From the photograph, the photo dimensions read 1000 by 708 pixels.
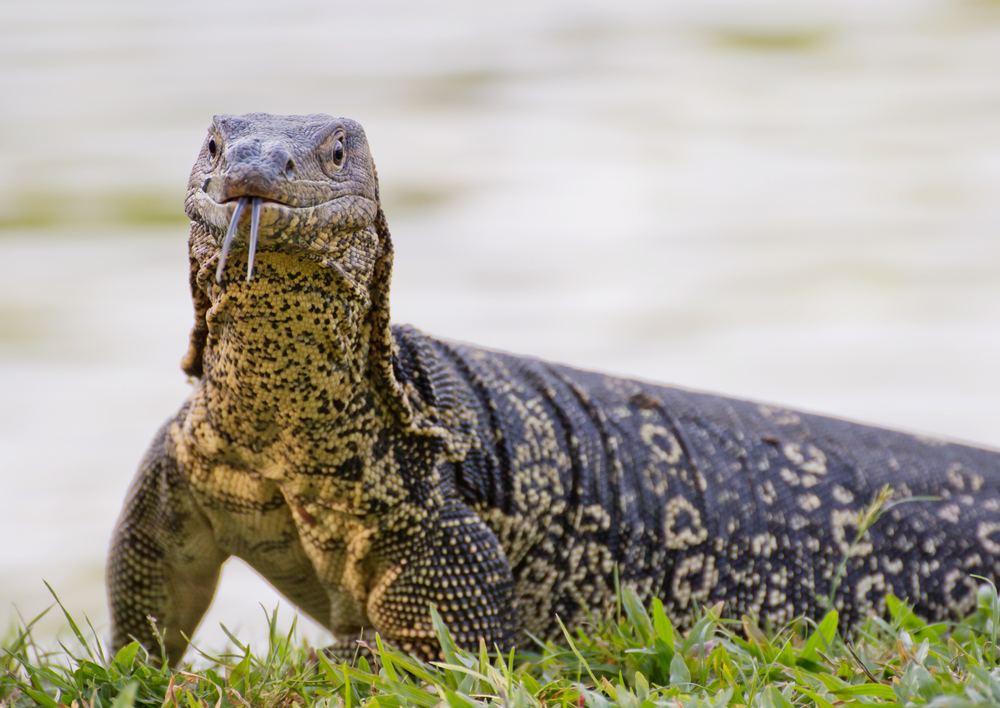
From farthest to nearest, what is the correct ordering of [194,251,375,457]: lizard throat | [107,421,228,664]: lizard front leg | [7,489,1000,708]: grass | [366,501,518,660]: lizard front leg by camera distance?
[107,421,228,664]: lizard front leg < [366,501,518,660]: lizard front leg < [194,251,375,457]: lizard throat < [7,489,1000,708]: grass

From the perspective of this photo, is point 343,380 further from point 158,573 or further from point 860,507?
point 860,507

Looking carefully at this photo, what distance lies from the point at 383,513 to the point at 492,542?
412 millimetres

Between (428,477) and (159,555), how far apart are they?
3.98 ft

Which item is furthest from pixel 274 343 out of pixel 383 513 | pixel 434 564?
pixel 434 564

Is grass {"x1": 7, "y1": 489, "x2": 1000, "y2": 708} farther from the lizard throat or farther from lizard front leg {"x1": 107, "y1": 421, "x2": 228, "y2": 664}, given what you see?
lizard front leg {"x1": 107, "y1": 421, "x2": 228, "y2": 664}

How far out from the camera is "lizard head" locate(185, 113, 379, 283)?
2.96 meters

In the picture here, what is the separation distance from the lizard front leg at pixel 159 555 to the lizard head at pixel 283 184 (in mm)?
1206

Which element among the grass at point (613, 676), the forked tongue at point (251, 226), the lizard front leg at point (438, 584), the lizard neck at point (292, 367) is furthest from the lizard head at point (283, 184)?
the grass at point (613, 676)

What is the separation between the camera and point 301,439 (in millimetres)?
3586

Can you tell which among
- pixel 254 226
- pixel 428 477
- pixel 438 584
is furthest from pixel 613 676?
pixel 254 226

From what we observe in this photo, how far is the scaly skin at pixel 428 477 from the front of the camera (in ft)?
10.9

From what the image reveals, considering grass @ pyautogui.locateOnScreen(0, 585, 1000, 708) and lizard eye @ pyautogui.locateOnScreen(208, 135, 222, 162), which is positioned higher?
lizard eye @ pyautogui.locateOnScreen(208, 135, 222, 162)

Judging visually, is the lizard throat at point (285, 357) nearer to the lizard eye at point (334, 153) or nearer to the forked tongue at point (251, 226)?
the forked tongue at point (251, 226)

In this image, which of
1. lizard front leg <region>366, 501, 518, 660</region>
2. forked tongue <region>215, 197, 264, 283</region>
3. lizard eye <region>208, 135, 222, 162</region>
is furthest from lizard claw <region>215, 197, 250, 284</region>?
lizard front leg <region>366, 501, 518, 660</region>
